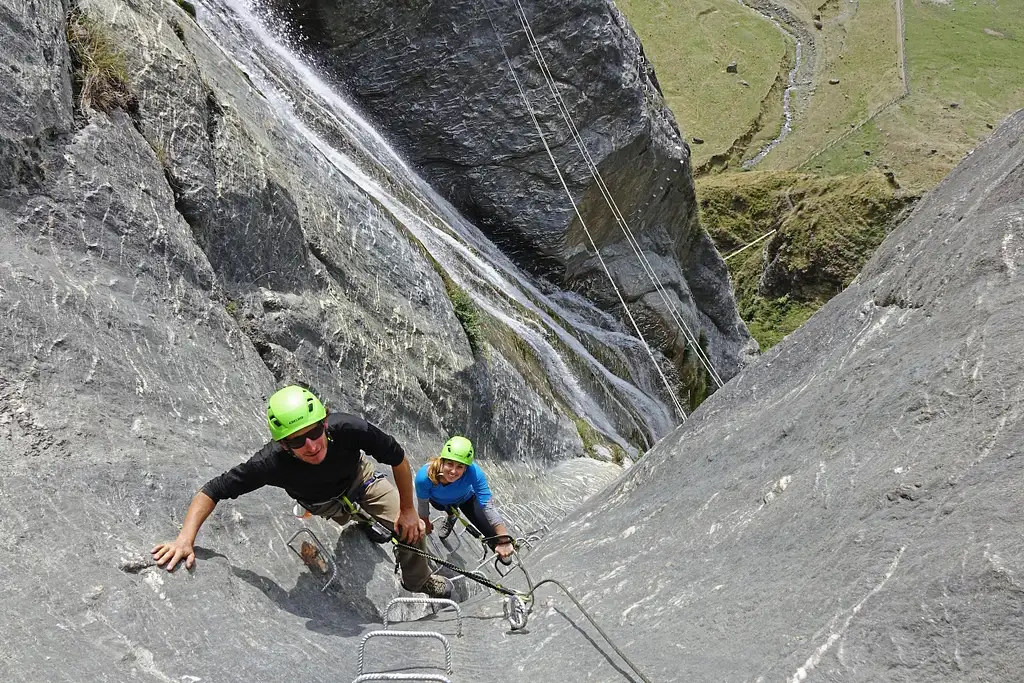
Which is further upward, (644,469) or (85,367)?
(85,367)

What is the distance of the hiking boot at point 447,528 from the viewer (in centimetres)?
850

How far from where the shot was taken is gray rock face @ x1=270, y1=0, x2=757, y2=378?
64.1 feet

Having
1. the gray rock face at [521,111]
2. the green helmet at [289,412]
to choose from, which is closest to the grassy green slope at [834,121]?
the gray rock face at [521,111]

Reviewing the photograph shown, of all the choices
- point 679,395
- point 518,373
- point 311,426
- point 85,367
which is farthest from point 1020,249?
point 679,395

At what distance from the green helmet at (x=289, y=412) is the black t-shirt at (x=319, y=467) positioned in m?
0.31

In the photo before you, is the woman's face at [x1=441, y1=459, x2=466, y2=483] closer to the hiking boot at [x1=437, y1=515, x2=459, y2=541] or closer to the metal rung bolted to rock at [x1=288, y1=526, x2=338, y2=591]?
the hiking boot at [x1=437, y1=515, x2=459, y2=541]

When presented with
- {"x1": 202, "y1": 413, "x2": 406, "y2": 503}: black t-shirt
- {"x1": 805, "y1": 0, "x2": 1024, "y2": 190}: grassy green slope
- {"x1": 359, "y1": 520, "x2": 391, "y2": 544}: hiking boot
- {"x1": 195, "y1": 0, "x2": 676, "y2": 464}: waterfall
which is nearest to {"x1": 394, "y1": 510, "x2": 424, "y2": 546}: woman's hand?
{"x1": 359, "y1": 520, "x2": 391, "y2": 544}: hiking boot

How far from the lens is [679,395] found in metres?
Result: 26.3

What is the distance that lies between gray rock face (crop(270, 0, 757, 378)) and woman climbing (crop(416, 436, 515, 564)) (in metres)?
14.5

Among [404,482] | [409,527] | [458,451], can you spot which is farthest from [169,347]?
[458,451]

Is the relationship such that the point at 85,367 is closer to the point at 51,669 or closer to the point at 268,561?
the point at 268,561

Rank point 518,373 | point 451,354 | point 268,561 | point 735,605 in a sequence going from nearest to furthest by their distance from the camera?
point 735,605 → point 268,561 → point 451,354 → point 518,373

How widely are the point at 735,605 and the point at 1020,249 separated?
10.0 feet

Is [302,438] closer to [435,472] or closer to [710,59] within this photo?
[435,472]
